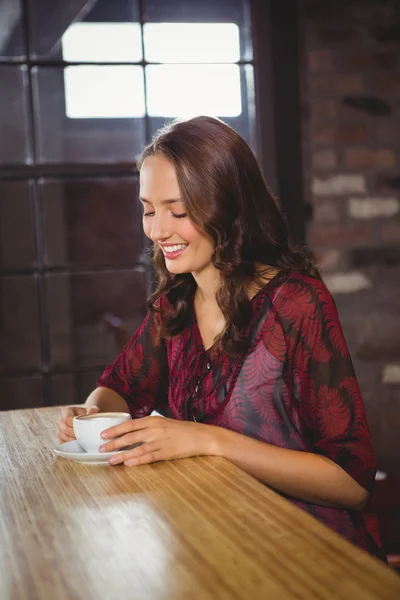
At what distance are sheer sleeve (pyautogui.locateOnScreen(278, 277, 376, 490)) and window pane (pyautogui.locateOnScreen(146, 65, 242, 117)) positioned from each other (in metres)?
1.75

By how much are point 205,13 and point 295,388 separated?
83.1 inches

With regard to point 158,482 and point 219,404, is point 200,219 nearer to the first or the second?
point 219,404

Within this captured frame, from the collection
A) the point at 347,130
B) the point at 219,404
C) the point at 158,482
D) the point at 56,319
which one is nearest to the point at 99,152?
the point at 56,319

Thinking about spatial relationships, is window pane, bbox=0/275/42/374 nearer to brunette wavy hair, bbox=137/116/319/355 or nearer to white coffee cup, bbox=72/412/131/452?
brunette wavy hair, bbox=137/116/319/355

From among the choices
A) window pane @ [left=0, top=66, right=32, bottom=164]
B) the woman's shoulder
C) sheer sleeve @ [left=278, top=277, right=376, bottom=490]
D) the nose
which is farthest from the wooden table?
window pane @ [left=0, top=66, right=32, bottom=164]

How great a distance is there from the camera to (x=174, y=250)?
1791 mm

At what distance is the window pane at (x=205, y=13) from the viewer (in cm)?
326

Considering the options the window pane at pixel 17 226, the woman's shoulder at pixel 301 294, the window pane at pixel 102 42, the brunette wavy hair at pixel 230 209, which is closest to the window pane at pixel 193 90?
the window pane at pixel 102 42

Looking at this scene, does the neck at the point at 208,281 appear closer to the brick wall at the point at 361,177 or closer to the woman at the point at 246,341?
the woman at the point at 246,341

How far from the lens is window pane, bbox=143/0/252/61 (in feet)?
10.7

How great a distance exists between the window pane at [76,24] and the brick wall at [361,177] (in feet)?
2.36

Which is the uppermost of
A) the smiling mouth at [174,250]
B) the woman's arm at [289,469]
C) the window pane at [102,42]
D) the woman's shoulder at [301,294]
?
the window pane at [102,42]

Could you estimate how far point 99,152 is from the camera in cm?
324

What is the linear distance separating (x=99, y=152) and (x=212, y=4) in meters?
0.75
